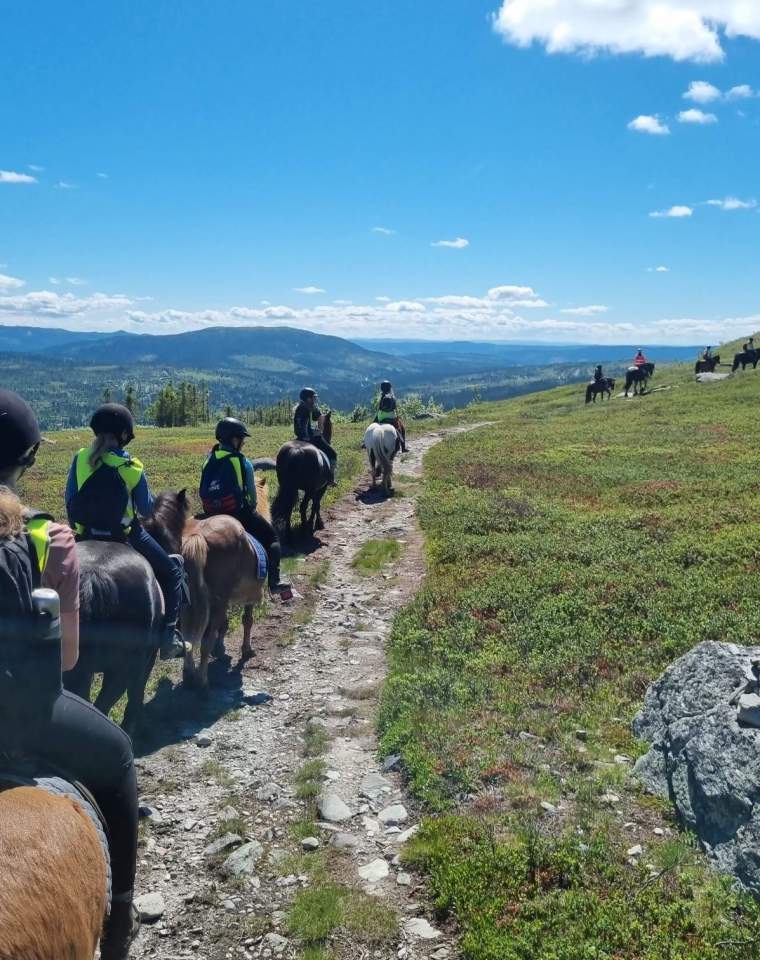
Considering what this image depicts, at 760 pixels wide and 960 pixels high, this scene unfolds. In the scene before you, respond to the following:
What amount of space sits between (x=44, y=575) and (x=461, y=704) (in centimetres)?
623

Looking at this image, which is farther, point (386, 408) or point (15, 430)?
point (386, 408)

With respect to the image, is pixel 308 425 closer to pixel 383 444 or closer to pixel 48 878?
pixel 383 444

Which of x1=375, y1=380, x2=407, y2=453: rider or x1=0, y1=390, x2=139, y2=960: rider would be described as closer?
x1=0, y1=390, x2=139, y2=960: rider

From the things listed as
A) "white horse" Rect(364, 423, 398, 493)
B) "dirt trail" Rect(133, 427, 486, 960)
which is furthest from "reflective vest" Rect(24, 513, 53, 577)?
"white horse" Rect(364, 423, 398, 493)

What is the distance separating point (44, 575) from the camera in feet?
12.9

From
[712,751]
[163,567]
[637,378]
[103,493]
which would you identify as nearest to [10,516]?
[103,493]

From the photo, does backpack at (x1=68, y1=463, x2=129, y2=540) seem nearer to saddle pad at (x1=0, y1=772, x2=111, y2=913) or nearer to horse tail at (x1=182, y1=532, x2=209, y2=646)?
horse tail at (x1=182, y1=532, x2=209, y2=646)

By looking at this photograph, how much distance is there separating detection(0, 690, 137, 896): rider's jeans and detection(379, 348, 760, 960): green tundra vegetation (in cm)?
264

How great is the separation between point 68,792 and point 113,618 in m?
3.46

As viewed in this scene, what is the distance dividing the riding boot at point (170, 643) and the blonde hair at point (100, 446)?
205 centimetres

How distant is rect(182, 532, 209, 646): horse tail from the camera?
9352 millimetres

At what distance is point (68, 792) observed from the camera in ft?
12.4

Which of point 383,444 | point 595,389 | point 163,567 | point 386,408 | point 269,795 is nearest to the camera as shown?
point 269,795

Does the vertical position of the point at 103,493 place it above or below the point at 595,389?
below
